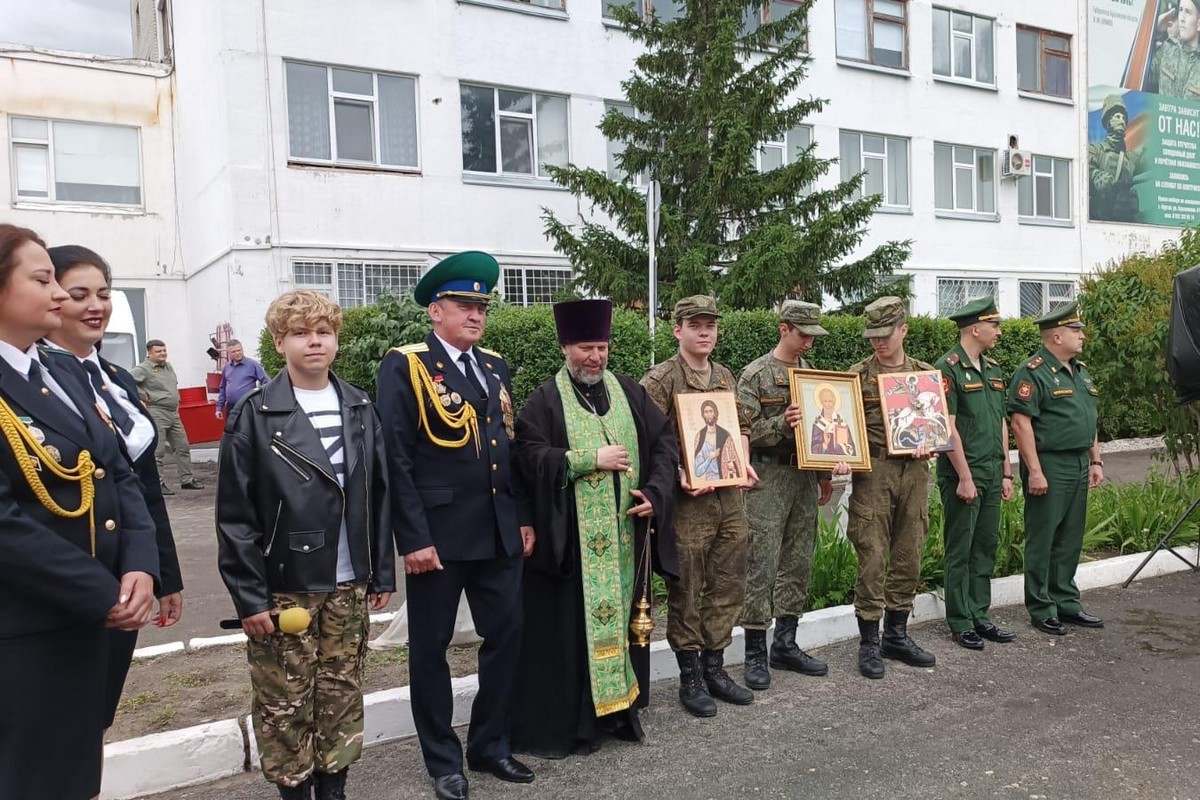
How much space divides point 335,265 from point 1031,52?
1809 cm

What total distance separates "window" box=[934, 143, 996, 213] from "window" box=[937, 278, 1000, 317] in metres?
1.73

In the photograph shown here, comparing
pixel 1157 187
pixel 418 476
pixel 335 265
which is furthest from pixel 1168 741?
pixel 1157 187

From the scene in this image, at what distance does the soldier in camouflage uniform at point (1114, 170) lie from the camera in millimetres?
23203

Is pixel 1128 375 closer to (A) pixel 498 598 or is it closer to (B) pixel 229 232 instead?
(A) pixel 498 598

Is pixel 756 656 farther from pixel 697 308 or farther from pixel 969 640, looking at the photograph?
pixel 697 308

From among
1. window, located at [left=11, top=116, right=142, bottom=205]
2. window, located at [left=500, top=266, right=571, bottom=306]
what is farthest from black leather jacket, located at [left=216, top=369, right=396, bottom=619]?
window, located at [left=11, top=116, right=142, bottom=205]

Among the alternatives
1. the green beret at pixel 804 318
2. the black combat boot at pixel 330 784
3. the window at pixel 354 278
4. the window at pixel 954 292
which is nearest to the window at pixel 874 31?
the window at pixel 954 292

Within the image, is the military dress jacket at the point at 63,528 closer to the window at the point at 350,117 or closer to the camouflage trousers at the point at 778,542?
the camouflage trousers at the point at 778,542

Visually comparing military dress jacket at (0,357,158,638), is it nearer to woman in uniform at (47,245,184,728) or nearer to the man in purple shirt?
woman in uniform at (47,245,184,728)

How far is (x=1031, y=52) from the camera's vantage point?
2234cm

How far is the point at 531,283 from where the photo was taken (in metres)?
16.3

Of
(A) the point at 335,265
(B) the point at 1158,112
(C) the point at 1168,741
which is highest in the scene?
(B) the point at 1158,112

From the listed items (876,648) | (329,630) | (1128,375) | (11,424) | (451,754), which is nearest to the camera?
(11,424)

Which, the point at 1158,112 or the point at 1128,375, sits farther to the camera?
the point at 1158,112
